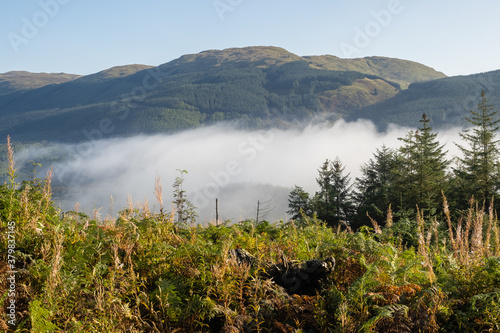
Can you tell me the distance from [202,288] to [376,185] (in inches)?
1889

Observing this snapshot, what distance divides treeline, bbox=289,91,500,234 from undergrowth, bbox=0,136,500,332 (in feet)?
88.0

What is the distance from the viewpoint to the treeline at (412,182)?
120 feet

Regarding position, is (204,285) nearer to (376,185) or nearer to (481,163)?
(376,185)

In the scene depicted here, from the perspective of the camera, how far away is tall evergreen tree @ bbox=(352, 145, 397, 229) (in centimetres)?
4054

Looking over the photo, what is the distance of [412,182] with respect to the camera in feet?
123

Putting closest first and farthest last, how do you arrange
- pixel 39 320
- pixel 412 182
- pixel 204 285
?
pixel 39 320
pixel 204 285
pixel 412 182

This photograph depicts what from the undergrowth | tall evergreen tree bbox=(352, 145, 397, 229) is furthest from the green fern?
tall evergreen tree bbox=(352, 145, 397, 229)

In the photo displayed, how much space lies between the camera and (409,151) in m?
39.8

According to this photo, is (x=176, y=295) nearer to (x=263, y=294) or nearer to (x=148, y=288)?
(x=148, y=288)

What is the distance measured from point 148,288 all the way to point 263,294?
4.07ft

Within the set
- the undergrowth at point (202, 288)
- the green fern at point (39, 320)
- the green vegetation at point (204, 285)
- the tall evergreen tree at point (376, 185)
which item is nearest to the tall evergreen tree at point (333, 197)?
the tall evergreen tree at point (376, 185)

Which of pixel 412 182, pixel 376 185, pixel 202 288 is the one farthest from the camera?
pixel 376 185
